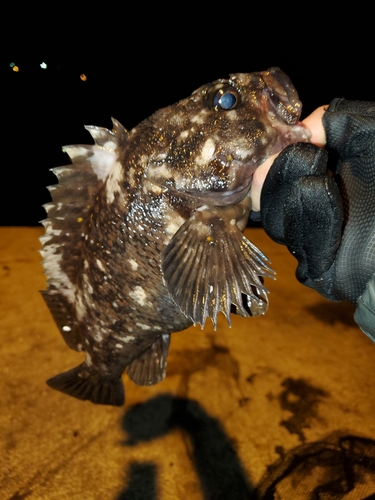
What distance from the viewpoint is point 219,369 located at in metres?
3.37

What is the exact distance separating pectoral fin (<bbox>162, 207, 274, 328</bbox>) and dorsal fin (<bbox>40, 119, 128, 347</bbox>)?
596 millimetres

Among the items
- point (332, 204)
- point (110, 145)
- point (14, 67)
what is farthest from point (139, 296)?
point (14, 67)

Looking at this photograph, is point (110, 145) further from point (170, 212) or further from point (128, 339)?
point (128, 339)

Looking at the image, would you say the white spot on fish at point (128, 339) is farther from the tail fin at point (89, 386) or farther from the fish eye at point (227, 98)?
the fish eye at point (227, 98)

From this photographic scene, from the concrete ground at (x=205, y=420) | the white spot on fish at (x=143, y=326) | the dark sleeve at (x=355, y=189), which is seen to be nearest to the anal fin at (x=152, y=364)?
the white spot on fish at (x=143, y=326)

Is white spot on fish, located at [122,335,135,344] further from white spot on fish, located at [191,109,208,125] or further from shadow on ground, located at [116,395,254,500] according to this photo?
white spot on fish, located at [191,109,208,125]

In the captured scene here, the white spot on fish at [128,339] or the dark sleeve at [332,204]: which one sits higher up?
the dark sleeve at [332,204]

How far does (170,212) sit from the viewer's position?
6.13ft

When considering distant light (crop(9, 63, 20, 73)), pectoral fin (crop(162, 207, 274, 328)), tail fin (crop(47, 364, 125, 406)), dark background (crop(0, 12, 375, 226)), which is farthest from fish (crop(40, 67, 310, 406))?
distant light (crop(9, 63, 20, 73))

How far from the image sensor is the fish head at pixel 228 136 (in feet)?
5.69

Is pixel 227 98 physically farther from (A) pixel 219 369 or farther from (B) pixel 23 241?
(B) pixel 23 241

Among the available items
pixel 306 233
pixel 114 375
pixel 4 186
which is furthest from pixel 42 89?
pixel 306 233

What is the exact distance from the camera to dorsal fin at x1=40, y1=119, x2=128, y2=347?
6.35ft

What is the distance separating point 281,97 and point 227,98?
0.82 feet
